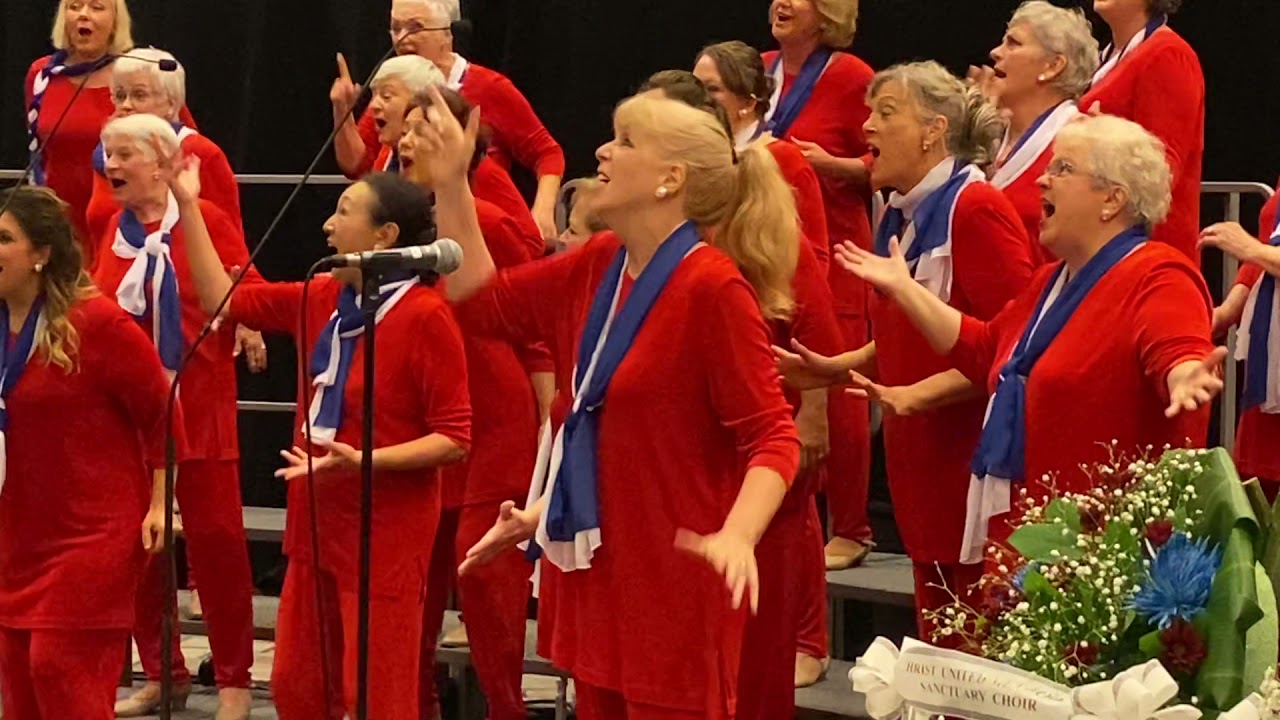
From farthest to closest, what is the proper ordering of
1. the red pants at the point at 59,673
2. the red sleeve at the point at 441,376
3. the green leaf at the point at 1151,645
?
the red sleeve at the point at 441,376 → the red pants at the point at 59,673 → the green leaf at the point at 1151,645

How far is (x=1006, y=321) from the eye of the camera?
446 centimetres

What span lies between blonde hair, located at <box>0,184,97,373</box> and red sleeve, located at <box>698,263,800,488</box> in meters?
1.64

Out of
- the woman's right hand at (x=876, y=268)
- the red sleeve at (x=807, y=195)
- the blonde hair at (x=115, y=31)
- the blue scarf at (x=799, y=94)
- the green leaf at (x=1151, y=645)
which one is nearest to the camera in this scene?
the green leaf at (x=1151, y=645)

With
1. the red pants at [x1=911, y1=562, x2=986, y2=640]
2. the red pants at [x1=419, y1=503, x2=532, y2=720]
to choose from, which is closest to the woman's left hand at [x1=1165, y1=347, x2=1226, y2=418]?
the red pants at [x1=911, y1=562, x2=986, y2=640]

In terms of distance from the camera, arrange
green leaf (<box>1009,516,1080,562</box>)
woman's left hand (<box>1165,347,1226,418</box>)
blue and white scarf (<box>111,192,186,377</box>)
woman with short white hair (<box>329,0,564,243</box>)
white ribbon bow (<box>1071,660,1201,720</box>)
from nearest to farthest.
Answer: white ribbon bow (<box>1071,660,1201,720</box>) < green leaf (<box>1009,516,1080,562</box>) < woman's left hand (<box>1165,347,1226,418</box>) < blue and white scarf (<box>111,192,186,377</box>) < woman with short white hair (<box>329,0,564,243</box>)

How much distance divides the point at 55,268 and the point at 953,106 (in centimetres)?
203

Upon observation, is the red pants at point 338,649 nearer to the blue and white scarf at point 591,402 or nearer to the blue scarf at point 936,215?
the blue and white scarf at point 591,402

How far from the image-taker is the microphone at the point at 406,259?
140 inches

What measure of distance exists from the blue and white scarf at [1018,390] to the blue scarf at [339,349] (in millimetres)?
1316

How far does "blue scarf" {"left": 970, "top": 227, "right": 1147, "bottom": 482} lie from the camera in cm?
421

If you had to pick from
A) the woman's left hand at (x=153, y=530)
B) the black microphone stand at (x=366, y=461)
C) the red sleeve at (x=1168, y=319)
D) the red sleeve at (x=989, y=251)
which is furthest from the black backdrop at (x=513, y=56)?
the black microphone stand at (x=366, y=461)

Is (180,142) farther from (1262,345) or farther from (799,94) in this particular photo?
(1262,345)

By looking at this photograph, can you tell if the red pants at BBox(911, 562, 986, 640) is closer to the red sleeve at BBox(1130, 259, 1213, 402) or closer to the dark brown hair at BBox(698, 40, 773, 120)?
the red sleeve at BBox(1130, 259, 1213, 402)

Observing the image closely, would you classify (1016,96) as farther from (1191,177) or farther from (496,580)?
(496,580)
